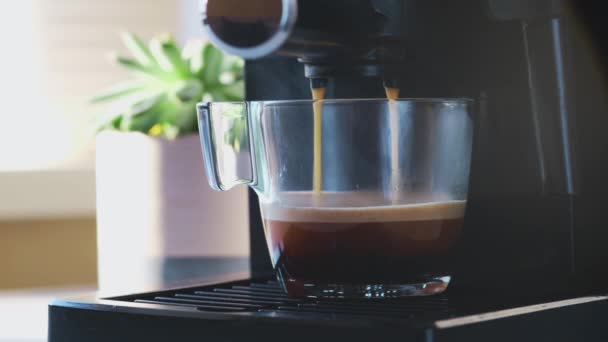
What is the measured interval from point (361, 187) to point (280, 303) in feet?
0.25

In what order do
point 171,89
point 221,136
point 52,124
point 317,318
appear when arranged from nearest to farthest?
point 317,318 → point 221,136 → point 171,89 → point 52,124

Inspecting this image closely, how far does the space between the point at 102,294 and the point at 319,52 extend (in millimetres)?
190

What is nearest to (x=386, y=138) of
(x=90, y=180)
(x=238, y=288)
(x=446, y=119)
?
(x=446, y=119)

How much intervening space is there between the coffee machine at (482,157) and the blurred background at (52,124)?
1.12 m

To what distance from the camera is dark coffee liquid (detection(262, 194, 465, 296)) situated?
527 mm

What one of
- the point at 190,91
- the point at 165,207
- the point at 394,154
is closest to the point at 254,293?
the point at 394,154

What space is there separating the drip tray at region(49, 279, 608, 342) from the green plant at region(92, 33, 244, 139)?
437mm

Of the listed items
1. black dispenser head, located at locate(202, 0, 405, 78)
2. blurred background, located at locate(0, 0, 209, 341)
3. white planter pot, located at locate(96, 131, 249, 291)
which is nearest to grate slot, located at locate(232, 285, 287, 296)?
black dispenser head, located at locate(202, 0, 405, 78)

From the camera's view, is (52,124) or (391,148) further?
(52,124)

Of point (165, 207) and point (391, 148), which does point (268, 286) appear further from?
point (165, 207)

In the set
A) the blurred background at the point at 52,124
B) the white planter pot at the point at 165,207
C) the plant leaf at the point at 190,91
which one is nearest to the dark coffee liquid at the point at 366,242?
the white planter pot at the point at 165,207

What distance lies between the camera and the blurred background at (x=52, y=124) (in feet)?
5.46

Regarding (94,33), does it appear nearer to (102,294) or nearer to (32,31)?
(32,31)

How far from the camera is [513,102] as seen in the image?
0.58m
